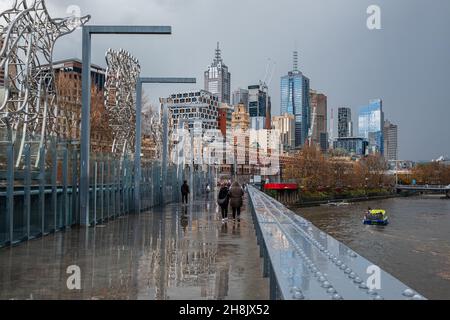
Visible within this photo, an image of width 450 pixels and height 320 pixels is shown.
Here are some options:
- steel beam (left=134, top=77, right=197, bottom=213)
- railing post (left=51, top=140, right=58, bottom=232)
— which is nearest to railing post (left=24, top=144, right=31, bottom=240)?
railing post (left=51, top=140, right=58, bottom=232)

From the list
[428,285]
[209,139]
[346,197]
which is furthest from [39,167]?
[209,139]

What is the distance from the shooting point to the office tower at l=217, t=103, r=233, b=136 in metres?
167

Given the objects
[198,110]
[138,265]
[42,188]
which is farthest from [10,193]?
[198,110]

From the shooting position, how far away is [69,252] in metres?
10.4

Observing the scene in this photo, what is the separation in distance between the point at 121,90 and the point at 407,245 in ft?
76.2

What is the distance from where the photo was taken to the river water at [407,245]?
24609 mm

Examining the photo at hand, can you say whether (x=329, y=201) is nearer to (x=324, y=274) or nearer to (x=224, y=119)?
(x=324, y=274)

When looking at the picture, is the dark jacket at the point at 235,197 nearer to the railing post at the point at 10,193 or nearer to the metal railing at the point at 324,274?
the railing post at the point at 10,193

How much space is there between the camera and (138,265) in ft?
29.7

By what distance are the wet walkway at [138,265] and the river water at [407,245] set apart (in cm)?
1220

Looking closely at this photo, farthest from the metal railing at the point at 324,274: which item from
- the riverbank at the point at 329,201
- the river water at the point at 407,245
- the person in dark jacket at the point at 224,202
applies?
the riverbank at the point at 329,201
